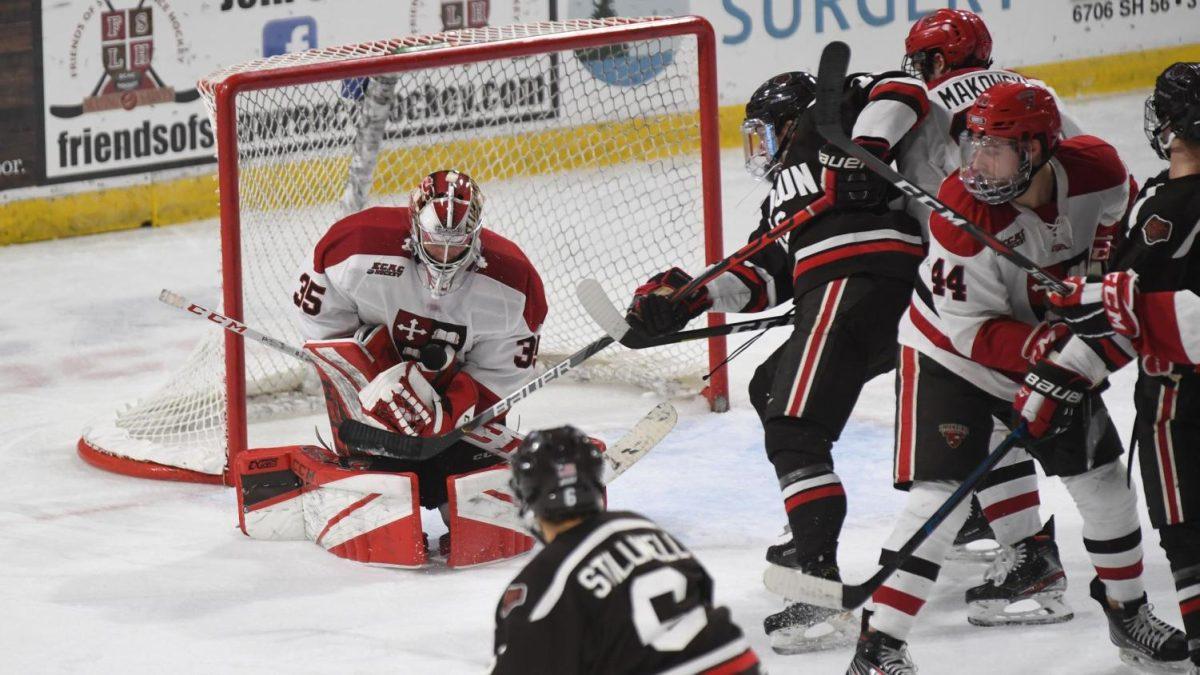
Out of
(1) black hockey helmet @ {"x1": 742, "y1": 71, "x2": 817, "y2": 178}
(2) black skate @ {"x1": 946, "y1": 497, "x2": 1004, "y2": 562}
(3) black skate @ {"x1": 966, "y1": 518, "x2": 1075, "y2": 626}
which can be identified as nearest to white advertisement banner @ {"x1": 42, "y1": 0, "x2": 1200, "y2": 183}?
(1) black hockey helmet @ {"x1": 742, "y1": 71, "x2": 817, "y2": 178}

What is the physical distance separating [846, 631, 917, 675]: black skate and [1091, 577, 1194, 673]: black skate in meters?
0.42

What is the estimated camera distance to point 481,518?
12.3ft

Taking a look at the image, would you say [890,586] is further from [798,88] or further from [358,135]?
[358,135]

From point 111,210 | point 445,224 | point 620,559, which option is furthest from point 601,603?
point 111,210

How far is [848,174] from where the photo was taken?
11.1 feet

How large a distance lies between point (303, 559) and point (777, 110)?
4.58ft

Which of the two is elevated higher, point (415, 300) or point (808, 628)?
point (415, 300)

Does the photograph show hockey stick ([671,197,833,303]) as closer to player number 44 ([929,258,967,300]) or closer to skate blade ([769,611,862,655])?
player number 44 ([929,258,967,300])

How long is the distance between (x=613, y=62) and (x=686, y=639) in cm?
375

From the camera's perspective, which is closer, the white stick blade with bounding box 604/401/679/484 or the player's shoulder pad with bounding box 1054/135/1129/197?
the player's shoulder pad with bounding box 1054/135/1129/197

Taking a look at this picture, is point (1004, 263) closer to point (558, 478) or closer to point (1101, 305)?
point (1101, 305)

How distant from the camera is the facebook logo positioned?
6.76 metres

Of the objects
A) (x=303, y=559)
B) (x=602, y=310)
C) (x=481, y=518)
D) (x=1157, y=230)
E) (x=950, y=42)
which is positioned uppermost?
(x=950, y=42)

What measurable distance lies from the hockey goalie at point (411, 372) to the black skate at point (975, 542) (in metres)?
0.94
